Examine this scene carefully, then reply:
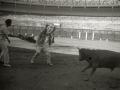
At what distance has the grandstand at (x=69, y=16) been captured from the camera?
24.4m

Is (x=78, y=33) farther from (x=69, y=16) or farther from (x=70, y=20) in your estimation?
(x=69, y=16)

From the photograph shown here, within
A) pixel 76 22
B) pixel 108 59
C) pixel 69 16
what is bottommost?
pixel 108 59

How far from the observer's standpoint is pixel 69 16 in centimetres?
3089

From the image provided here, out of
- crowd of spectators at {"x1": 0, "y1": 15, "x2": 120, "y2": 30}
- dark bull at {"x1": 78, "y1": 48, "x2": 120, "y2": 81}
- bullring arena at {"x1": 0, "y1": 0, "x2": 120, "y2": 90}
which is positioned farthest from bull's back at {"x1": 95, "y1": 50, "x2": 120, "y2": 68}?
crowd of spectators at {"x1": 0, "y1": 15, "x2": 120, "y2": 30}

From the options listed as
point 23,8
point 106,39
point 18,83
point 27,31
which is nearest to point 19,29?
point 27,31

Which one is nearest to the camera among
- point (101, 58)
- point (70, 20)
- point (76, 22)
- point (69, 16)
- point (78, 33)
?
point (101, 58)

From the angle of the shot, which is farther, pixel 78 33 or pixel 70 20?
pixel 70 20

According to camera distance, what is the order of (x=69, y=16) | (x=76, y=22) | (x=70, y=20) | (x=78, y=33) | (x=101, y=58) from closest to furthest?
1. (x=101, y=58)
2. (x=78, y=33)
3. (x=76, y=22)
4. (x=70, y=20)
5. (x=69, y=16)

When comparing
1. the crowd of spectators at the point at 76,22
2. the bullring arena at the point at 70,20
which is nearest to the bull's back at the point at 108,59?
the bullring arena at the point at 70,20

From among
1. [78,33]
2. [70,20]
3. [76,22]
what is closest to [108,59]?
[78,33]

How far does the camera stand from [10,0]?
3303 cm

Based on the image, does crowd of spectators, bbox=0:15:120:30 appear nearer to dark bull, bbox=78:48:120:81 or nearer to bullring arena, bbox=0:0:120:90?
bullring arena, bbox=0:0:120:90

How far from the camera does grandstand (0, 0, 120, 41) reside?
24.4 metres

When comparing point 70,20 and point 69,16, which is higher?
point 69,16
